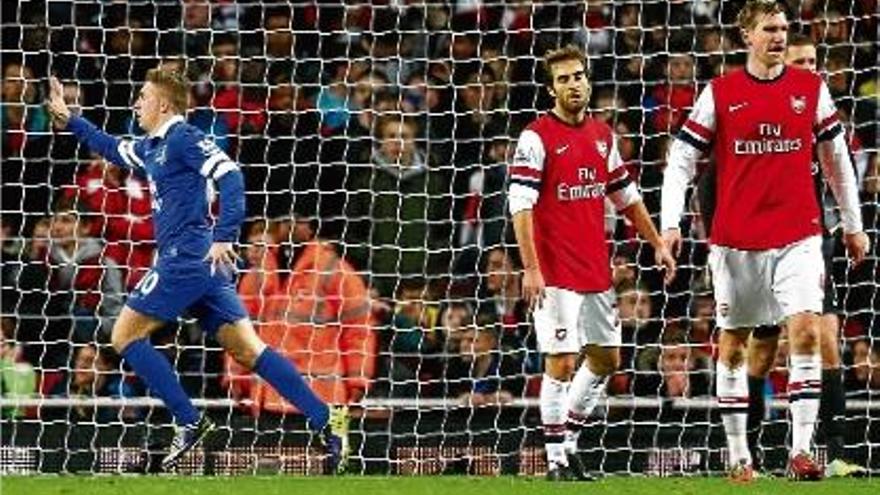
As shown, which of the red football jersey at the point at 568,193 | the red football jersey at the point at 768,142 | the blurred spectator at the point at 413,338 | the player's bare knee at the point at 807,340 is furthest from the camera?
the blurred spectator at the point at 413,338

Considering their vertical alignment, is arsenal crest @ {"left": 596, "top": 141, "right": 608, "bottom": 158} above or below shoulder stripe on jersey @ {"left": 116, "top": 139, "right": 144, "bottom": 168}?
above

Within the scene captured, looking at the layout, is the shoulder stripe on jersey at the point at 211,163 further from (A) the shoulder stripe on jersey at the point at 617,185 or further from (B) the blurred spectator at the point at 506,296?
(B) the blurred spectator at the point at 506,296

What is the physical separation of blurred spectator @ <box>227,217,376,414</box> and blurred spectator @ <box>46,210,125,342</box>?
0.84 meters

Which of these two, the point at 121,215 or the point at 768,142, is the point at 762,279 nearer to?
the point at 768,142

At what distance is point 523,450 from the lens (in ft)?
38.7

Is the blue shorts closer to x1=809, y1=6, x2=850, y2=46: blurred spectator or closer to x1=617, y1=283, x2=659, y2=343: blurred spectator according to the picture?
x1=617, y1=283, x2=659, y2=343: blurred spectator

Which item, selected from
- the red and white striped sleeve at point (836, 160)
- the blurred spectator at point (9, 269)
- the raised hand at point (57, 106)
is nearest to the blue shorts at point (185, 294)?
the raised hand at point (57, 106)

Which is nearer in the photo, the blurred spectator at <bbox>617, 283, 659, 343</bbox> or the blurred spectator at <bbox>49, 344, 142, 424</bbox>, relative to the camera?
the blurred spectator at <bbox>49, 344, 142, 424</bbox>

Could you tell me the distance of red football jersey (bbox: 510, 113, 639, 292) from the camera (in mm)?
9969

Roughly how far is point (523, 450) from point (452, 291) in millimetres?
1950

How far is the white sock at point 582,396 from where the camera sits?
1033 cm

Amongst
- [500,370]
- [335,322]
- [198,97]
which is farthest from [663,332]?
[198,97]

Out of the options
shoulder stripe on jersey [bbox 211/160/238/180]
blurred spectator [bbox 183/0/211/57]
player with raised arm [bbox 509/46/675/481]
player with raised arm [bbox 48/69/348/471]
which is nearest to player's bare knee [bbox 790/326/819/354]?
player with raised arm [bbox 509/46/675/481]

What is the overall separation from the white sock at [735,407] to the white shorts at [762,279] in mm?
206
